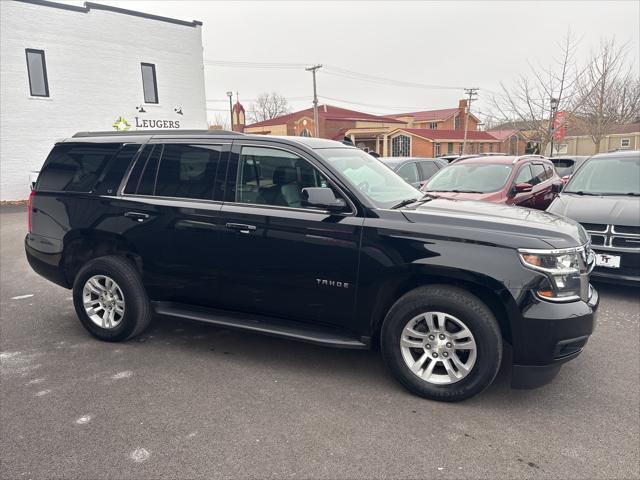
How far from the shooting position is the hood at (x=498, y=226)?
10.6 ft

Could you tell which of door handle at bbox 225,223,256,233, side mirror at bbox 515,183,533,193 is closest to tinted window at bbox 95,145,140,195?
door handle at bbox 225,223,256,233

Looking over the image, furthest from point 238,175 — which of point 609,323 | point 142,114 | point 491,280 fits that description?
point 142,114

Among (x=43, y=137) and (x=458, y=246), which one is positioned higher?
(x=43, y=137)

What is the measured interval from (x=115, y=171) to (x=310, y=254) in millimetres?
2220

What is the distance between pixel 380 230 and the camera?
3.47 meters

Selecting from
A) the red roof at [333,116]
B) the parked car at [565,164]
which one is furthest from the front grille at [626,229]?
the red roof at [333,116]

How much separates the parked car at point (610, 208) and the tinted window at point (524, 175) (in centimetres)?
122

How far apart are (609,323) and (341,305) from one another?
3.22 m

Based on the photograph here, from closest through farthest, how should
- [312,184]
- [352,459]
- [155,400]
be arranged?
[352,459] → [155,400] → [312,184]

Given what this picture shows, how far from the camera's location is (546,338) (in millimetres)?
3162

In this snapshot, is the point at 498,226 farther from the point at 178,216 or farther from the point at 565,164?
the point at 565,164

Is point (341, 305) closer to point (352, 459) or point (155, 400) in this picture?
point (352, 459)

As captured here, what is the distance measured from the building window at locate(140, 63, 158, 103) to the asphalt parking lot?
20.9 meters

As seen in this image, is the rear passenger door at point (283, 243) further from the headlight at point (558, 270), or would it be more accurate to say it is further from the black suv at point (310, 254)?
the headlight at point (558, 270)
